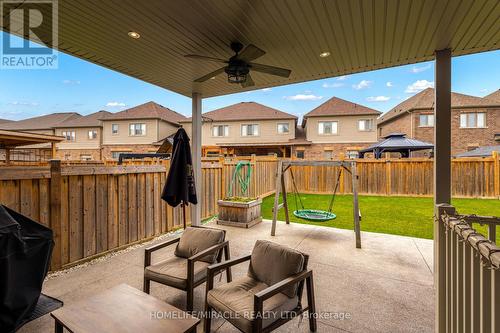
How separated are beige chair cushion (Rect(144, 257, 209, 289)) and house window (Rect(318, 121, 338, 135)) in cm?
1590

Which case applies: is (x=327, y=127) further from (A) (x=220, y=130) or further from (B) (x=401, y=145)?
(A) (x=220, y=130)

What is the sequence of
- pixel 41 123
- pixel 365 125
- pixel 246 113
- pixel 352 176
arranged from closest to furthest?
pixel 352 176 < pixel 365 125 < pixel 246 113 < pixel 41 123

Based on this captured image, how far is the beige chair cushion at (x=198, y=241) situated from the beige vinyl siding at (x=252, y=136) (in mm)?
15383

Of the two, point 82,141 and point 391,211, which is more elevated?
point 82,141

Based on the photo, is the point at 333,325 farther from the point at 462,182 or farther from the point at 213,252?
the point at 462,182

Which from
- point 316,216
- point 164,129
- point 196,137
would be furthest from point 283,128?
point 316,216

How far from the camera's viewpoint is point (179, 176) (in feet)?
13.9

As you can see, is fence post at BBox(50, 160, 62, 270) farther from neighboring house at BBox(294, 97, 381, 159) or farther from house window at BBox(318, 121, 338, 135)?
house window at BBox(318, 121, 338, 135)

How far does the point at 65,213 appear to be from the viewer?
345cm

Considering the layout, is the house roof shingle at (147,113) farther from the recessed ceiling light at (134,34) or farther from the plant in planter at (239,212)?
the recessed ceiling light at (134,34)

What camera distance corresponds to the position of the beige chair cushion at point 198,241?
2.78 metres

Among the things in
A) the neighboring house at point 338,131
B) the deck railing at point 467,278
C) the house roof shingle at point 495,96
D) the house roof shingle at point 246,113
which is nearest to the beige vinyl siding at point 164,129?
the house roof shingle at point 246,113

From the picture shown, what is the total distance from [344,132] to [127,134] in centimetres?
1715

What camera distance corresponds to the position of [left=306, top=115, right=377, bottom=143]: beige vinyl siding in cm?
1639
